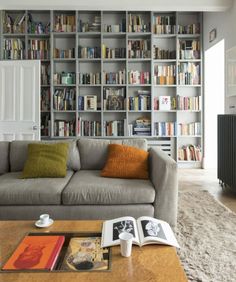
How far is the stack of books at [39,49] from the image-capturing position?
5.64 meters

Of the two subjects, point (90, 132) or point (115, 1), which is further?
point (90, 132)

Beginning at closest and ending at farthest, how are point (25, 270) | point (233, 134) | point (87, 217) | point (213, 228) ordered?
point (25, 270), point (87, 217), point (213, 228), point (233, 134)

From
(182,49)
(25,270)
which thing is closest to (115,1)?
(182,49)

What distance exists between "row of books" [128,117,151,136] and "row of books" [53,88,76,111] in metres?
1.15

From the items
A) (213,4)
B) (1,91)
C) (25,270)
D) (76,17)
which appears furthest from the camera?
(76,17)

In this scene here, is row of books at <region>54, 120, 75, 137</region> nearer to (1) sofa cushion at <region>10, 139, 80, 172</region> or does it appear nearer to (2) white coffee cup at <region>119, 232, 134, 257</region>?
(1) sofa cushion at <region>10, 139, 80, 172</region>

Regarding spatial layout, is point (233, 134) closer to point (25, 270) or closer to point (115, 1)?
point (115, 1)

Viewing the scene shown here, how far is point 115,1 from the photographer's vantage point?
440 cm

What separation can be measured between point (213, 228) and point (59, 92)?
3.91 metres

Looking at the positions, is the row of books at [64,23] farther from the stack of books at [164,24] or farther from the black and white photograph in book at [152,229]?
the black and white photograph in book at [152,229]

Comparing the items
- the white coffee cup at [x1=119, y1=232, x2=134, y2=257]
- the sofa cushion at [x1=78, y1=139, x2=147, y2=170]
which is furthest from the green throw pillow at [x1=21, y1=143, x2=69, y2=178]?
the white coffee cup at [x1=119, y1=232, x2=134, y2=257]

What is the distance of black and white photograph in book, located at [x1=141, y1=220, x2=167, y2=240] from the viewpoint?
1.52m

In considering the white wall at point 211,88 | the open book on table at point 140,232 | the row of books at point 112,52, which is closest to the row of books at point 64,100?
the row of books at point 112,52

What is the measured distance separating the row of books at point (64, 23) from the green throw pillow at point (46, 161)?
325 cm
